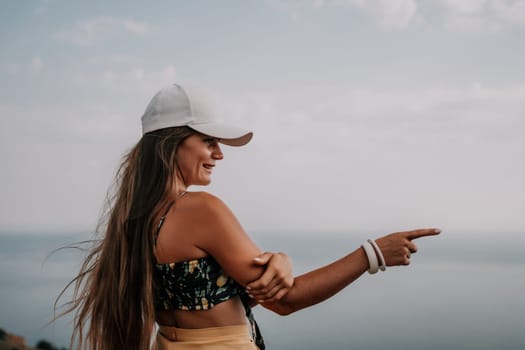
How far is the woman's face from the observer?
262 centimetres

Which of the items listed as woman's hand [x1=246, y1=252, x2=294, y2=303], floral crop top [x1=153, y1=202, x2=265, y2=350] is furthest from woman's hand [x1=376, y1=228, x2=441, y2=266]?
floral crop top [x1=153, y1=202, x2=265, y2=350]

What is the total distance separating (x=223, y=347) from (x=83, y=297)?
0.73 metres

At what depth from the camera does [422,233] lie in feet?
8.18

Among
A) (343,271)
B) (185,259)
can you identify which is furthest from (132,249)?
(343,271)

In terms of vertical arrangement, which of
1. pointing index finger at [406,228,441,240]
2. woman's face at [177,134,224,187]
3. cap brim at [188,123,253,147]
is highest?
cap brim at [188,123,253,147]

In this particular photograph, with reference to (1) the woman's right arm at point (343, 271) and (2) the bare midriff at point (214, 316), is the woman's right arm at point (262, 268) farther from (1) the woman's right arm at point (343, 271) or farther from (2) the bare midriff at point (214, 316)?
(2) the bare midriff at point (214, 316)

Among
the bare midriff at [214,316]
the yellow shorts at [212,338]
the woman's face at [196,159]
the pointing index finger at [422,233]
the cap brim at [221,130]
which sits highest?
the cap brim at [221,130]

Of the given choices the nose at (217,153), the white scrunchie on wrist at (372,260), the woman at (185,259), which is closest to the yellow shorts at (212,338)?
the woman at (185,259)

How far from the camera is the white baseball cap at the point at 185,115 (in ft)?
8.66

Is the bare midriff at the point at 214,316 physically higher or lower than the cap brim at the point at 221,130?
lower

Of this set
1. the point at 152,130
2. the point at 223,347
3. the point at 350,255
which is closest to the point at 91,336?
the point at 223,347

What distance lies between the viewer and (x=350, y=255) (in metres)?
2.56

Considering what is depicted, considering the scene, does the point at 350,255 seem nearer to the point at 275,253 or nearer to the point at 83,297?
the point at 275,253

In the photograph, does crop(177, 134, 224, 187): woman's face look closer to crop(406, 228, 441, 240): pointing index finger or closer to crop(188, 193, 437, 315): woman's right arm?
crop(188, 193, 437, 315): woman's right arm
